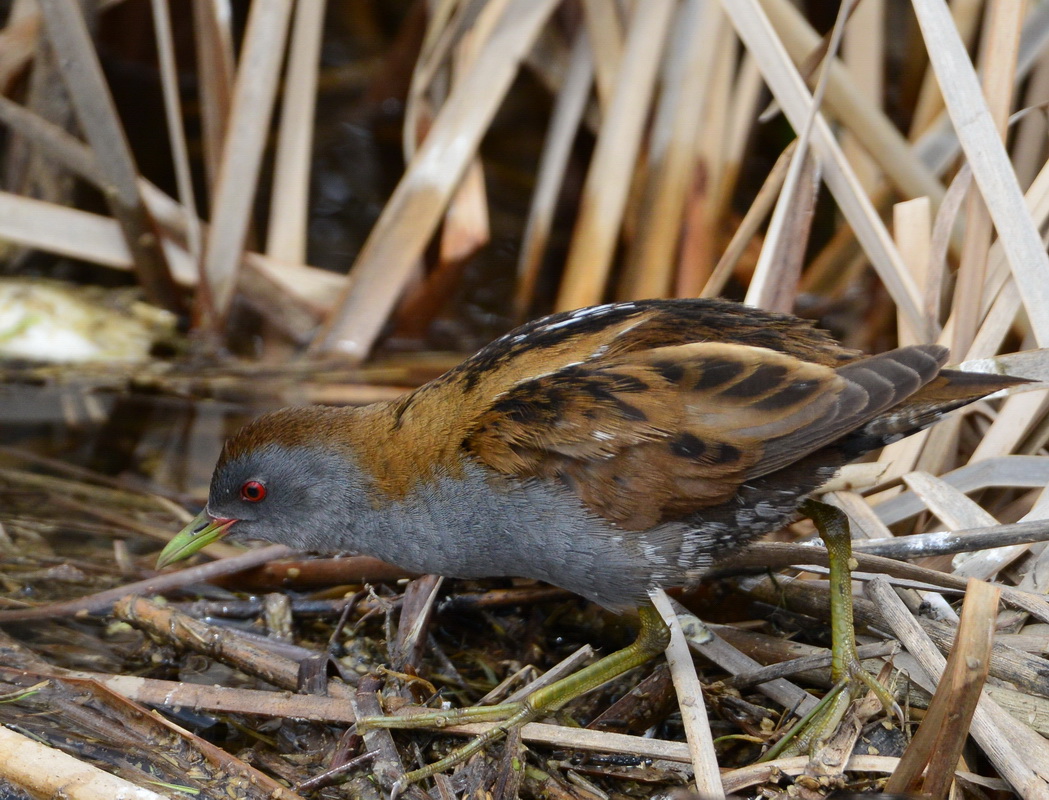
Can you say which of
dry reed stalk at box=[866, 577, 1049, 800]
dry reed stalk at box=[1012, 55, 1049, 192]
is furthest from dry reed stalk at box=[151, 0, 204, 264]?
dry reed stalk at box=[1012, 55, 1049, 192]

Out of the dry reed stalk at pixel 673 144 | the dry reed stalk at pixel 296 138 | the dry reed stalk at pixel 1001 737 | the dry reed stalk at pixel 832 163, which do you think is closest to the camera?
the dry reed stalk at pixel 1001 737

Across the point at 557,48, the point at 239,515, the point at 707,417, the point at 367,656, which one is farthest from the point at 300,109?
the point at 707,417

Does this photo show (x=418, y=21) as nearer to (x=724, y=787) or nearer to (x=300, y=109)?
(x=300, y=109)

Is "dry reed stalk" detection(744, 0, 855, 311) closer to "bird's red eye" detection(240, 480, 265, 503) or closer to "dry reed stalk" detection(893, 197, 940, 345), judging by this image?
"dry reed stalk" detection(893, 197, 940, 345)

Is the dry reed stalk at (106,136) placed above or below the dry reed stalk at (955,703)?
above

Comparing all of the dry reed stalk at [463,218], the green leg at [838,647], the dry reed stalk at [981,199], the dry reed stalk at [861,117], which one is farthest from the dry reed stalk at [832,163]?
Answer: the dry reed stalk at [463,218]

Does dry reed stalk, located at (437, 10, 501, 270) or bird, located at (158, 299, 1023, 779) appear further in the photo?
dry reed stalk, located at (437, 10, 501, 270)

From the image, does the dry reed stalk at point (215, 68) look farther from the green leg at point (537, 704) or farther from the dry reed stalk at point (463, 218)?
the green leg at point (537, 704)

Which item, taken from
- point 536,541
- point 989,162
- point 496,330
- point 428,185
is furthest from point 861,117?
point 536,541
